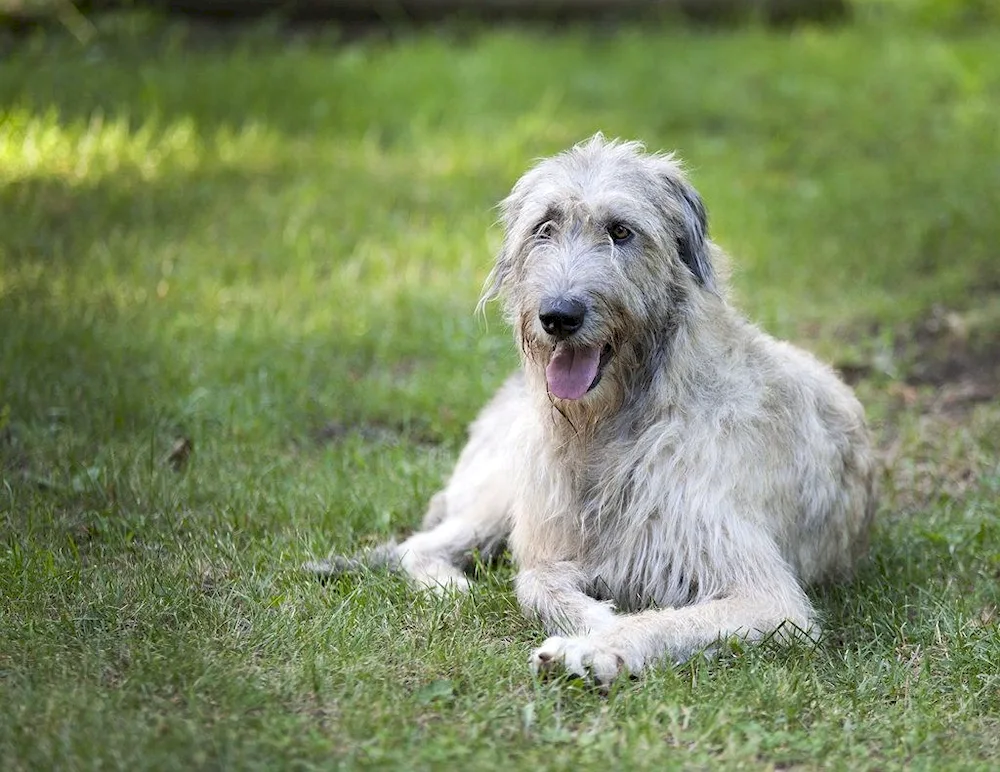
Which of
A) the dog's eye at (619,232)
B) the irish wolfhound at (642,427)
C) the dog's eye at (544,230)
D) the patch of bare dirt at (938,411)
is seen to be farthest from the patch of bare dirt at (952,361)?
the dog's eye at (544,230)

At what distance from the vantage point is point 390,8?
15.2 m

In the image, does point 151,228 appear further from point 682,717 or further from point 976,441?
point 682,717

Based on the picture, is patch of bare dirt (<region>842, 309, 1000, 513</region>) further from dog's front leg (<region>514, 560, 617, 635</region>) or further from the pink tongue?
the pink tongue

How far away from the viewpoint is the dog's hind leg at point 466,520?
19.2 feet

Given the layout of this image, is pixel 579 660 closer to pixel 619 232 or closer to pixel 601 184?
pixel 619 232

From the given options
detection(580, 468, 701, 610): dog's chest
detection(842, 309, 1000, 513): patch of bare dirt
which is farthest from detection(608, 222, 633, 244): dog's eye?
detection(842, 309, 1000, 513): patch of bare dirt

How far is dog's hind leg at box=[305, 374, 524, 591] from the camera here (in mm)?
5848

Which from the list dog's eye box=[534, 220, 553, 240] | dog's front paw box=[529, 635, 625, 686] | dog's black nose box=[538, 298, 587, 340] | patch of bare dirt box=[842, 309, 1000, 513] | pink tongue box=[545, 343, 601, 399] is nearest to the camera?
dog's front paw box=[529, 635, 625, 686]

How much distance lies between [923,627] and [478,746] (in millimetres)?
2023

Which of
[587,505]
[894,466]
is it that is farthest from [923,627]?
[894,466]

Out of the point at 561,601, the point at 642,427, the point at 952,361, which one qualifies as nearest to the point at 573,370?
the point at 642,427

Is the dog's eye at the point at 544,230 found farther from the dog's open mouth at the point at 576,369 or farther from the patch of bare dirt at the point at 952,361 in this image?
the patch of bare dirt at the point at 952,361

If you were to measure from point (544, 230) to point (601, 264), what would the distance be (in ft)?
1.07

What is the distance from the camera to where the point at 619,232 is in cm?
533
